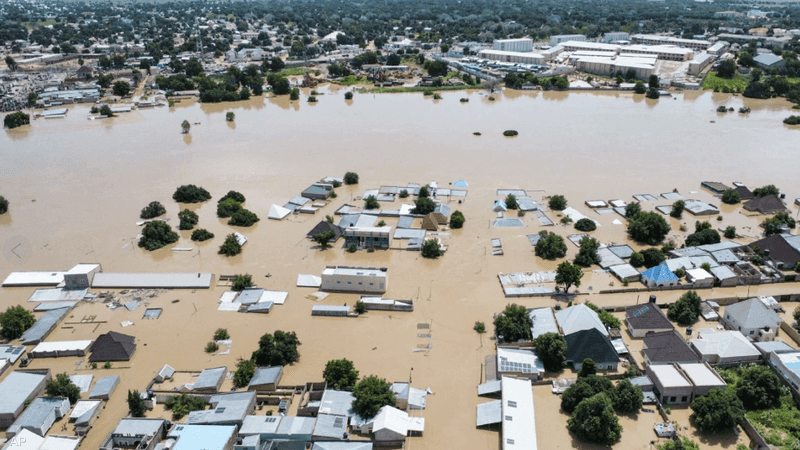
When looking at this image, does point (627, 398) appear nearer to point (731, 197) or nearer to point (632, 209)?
point (632, 209)

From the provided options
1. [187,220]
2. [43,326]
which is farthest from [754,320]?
[187,220]

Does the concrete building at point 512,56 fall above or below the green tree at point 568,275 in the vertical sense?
above

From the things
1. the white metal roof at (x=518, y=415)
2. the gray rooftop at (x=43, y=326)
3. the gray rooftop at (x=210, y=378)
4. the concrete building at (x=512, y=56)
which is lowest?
the gray rooftop at (x=43, y=326)

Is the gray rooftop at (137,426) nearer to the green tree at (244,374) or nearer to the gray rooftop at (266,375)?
the green tree at (244,374)

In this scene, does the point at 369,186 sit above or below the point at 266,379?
above

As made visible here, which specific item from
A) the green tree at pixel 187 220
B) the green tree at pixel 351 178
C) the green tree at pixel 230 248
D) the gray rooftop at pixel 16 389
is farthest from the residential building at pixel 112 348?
the green tree at pixel 351 178

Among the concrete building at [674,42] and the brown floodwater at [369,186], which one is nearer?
Answer: the brown floodwater at [369,186]

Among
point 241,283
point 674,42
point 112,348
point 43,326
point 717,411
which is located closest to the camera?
point 717,411
